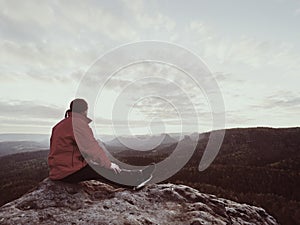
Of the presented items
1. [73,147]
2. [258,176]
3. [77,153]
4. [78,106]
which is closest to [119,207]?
[77,153]

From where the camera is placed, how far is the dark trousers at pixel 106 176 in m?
6.40

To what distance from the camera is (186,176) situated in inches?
974

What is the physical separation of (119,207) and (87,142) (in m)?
1.79

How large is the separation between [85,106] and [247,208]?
Result: 5650mm

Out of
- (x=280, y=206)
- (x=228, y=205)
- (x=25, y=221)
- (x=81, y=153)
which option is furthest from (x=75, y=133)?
(x=280, y=206)

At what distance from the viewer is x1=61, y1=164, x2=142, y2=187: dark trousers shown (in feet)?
21.0

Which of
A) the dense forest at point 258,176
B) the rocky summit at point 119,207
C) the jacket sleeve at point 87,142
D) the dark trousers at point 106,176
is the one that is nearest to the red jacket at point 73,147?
the jacket sleeve at point 87,142

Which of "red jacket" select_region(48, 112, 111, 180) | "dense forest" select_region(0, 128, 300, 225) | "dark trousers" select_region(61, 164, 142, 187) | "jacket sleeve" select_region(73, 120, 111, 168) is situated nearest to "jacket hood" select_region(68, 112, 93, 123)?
"red jacket" select_region(48, 112, 111, 180)

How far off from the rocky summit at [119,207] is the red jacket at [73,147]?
0.64m

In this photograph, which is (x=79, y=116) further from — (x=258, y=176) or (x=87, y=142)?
(x=258, y=176)

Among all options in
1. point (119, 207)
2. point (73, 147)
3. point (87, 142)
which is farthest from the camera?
point (73, 147)

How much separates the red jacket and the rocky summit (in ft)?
2.10

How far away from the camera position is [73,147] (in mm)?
6301

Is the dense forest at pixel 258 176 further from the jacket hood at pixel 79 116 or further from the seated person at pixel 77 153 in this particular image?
the jacket hood at pixel 79 116
